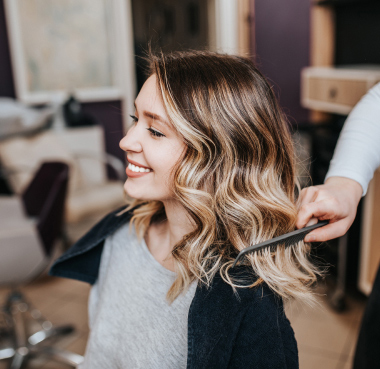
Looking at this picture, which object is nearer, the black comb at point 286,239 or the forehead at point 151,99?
the black comb at point 286,239

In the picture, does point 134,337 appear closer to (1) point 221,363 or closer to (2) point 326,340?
(1) point 221,363

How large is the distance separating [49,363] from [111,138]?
3182mm

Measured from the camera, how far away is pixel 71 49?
4.54m

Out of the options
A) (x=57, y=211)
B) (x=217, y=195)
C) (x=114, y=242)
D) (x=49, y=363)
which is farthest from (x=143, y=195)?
(x=49, y=363)

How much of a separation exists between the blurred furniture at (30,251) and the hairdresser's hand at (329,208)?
1418 mm

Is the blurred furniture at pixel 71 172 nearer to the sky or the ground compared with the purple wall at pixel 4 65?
nearer to the ground

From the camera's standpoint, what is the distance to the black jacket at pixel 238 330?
2.66 ft

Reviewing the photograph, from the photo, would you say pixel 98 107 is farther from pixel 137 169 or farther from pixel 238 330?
pixel 238 330

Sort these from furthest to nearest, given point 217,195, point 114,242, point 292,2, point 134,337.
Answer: point 292,2 < point 114,242 < point 134,337 < point 217,195

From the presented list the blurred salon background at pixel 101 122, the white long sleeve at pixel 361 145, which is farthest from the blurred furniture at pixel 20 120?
the white long sleeve at pixel 361 145

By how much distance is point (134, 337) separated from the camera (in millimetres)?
1018

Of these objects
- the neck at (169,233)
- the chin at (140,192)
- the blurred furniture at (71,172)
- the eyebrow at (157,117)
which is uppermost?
the eyebrow at (157,117)

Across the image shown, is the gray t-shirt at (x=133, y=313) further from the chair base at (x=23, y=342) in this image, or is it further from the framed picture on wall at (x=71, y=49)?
the framed picture on wall at (x=71, y=49)

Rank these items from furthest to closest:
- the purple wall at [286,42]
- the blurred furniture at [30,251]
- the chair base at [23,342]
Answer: the purple wall at [286,42], the chair base at [23,342], the blurred furniture at [30,251]
